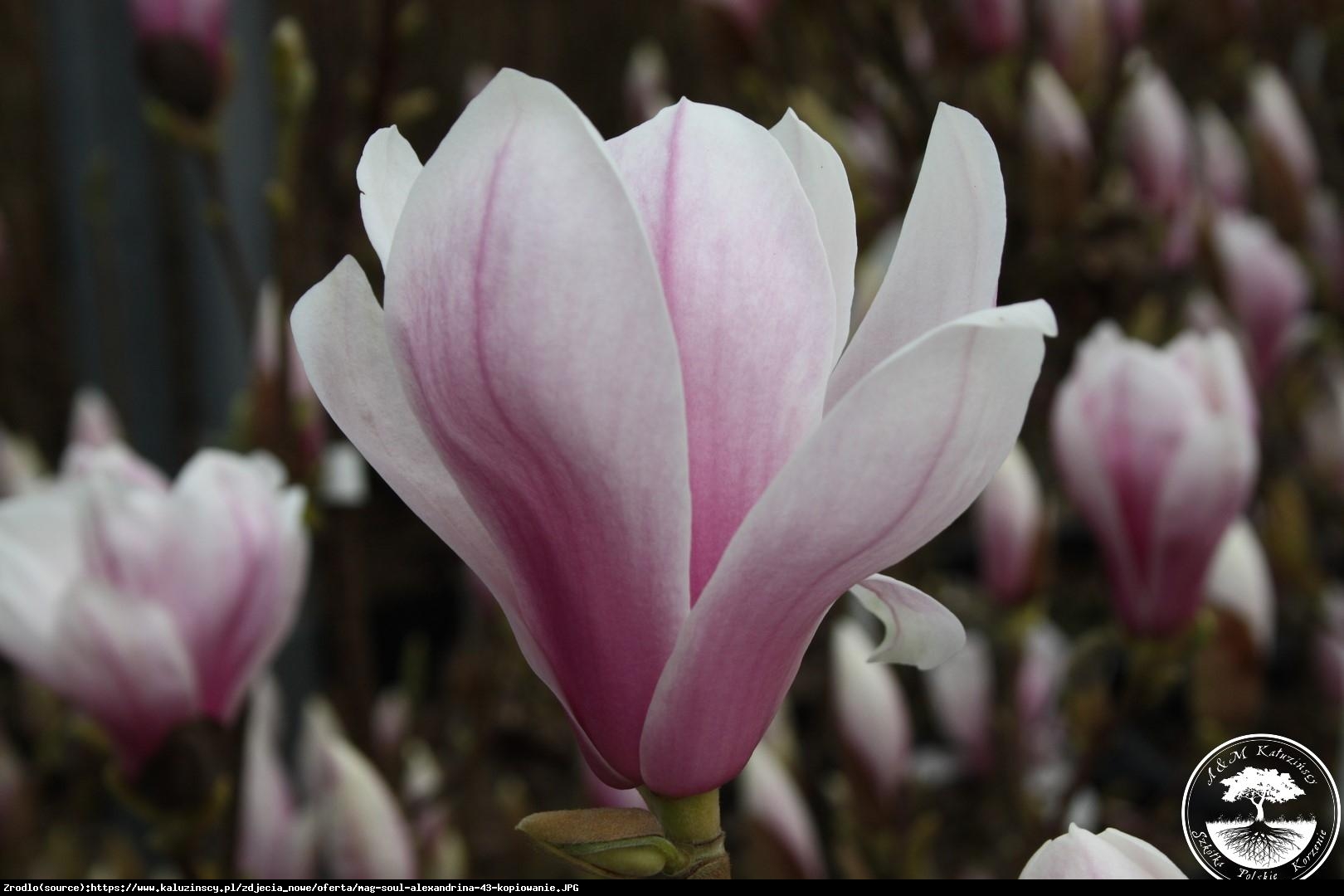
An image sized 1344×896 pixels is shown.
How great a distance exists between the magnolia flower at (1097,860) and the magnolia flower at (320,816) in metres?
0.37

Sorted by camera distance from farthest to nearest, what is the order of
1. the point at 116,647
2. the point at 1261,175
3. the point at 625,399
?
the point at 1261,175 < the point at 116,647 < the point at 625,399

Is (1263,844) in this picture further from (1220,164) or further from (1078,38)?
(1220,164)

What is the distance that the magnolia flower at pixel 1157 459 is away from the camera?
20.1 inches

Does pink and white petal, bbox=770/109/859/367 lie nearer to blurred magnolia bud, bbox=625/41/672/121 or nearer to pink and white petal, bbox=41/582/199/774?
pink and white petal, bbox=41/582/199/774

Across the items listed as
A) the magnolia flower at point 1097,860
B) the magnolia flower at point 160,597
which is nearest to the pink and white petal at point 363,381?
the magnolia flower at point 1097,860

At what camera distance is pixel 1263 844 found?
26cm

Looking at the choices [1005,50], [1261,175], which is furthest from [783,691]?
[1261,175]

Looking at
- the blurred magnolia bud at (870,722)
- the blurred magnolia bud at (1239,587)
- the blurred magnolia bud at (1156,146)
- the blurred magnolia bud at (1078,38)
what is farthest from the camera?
the blurred magnolia bud at (1156,146)

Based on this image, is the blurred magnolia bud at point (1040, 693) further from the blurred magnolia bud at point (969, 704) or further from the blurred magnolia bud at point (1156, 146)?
the blurred magnolia bud at point (1156, 146)

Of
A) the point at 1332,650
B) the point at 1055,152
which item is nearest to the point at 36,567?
the point at 1055,152

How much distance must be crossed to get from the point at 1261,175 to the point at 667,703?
0.87m

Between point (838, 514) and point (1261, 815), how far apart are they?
5.1 inches
